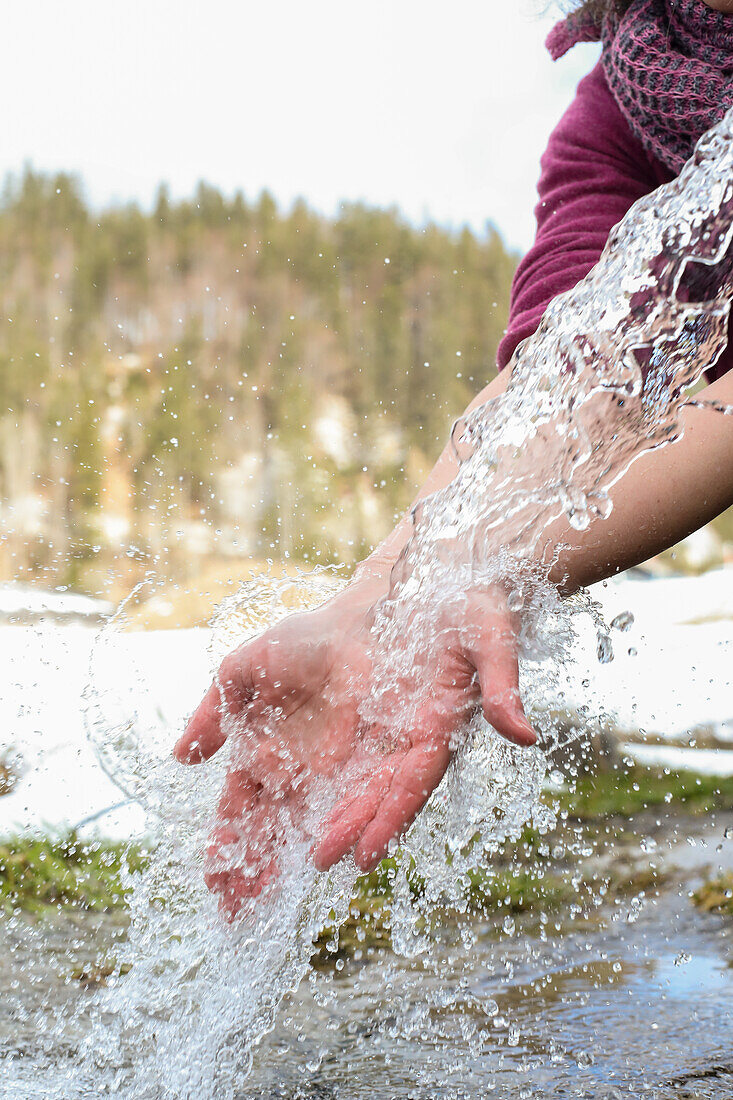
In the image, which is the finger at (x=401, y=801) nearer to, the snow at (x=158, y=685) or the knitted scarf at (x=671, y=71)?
the snow at (x=158, y=685)

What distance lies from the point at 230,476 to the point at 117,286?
3.71 ft

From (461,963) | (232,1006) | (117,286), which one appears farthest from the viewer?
(117,286)

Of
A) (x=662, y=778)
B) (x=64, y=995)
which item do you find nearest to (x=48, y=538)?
(x=662, y=778)

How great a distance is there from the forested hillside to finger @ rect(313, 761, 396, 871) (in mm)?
3866

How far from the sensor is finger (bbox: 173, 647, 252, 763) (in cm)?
120

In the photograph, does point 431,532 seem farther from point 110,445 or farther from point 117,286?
point 117,286

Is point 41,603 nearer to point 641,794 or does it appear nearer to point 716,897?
point 641,794

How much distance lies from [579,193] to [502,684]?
0.99 m

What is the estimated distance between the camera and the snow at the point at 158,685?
8.91 ft

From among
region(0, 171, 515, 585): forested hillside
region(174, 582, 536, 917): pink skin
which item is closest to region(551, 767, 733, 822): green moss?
region(0, 171, 515, 585): forested hillside

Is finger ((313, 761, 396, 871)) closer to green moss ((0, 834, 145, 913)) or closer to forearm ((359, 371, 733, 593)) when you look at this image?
forearm ((359, 371, 733, 593))

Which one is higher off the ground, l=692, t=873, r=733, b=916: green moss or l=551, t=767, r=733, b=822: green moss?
l=692, t=873, r=733, b=916: green moss

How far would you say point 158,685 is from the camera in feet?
12.0

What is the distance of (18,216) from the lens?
4.98m
